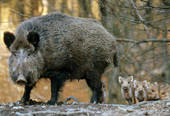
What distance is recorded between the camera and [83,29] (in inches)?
265

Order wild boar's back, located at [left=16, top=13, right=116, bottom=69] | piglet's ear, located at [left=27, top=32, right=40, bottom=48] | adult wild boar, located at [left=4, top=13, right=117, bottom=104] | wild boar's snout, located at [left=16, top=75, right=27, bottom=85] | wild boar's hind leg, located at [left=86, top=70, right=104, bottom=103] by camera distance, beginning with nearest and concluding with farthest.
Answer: wild boar's snout, located at [left=16, top=75, right=27, bottom=85]
adult wild boar, located at [left=4, top=13, right=117, bottom=104]
piglet's ear, located at [left=27, top=32, right=40, bottom=48]
wild boar's back, located at [left=16, top=13, right=116, bottom=69]
wild boar's hind leg, located at [left=86, top=70, right=104, bottom=103]

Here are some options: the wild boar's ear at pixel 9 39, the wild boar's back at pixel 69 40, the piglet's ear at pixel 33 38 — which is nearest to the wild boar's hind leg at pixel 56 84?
the wild boar's back at pixel 69 40

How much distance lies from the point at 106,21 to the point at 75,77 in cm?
285

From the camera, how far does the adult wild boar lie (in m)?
5.73

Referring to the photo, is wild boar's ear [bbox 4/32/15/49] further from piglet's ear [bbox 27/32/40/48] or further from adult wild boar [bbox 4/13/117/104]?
piglet's ear [bbox 27/32/40/48]

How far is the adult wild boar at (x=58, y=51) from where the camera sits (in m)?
5.73

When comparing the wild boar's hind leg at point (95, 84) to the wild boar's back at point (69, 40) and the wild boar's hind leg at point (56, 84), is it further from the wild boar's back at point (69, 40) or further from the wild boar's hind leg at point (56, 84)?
the wild boar's hind leg at point (56, 84)

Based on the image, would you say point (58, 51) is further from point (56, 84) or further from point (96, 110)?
point (96, 110)

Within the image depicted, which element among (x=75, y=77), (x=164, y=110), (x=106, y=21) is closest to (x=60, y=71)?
(x=75, y=77)

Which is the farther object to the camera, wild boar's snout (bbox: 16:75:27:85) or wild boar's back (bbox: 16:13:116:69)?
wild boar's back (bbox: 16:13:116:69)

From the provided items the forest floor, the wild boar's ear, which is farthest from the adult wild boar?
the forest floor

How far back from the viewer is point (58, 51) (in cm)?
621

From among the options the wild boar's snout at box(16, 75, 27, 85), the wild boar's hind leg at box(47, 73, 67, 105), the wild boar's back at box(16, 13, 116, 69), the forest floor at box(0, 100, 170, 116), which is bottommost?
the forest floor at box(0, 100, 170, 116)

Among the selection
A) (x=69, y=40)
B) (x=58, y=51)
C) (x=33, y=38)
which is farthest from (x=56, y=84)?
(x=33, y=38)
